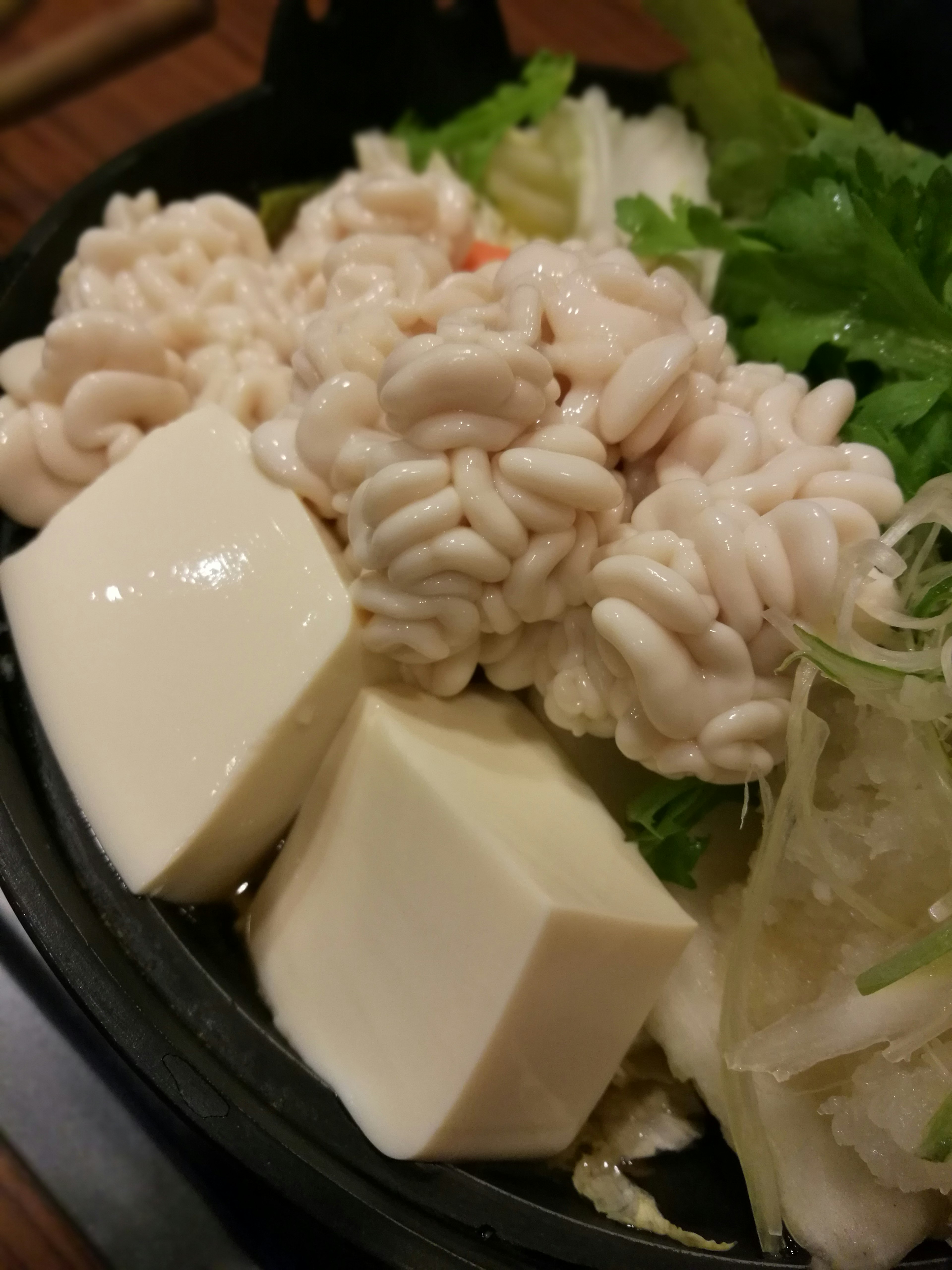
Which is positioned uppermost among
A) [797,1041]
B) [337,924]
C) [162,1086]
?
[162,1086]

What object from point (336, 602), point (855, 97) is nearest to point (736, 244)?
point (855, 97)

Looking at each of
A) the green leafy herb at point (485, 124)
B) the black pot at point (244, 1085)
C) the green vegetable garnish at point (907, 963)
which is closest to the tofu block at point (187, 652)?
the black pot at point (244, 1085)

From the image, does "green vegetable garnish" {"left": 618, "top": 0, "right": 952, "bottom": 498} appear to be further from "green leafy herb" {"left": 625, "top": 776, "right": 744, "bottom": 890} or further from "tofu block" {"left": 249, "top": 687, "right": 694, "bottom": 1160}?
"tofu block" {"left": 249, "top": 687, "right": 694, "bottom": 1160}

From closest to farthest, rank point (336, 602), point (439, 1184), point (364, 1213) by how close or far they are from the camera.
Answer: point (364, 1213), point (439, 1184), point (336, 602)

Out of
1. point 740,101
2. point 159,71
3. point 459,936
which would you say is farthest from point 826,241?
point 159,71

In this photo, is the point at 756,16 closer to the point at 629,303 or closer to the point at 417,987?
the point at 629,303
